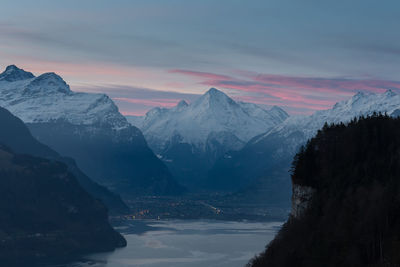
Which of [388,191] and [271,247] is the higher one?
[388,191]

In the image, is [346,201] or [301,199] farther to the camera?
[301,199]

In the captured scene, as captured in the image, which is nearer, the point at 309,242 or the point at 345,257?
the point at 345,257

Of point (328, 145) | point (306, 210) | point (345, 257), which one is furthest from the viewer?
point (328, 145)

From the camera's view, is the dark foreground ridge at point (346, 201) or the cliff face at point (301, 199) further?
the cliff face at point (301, 199)

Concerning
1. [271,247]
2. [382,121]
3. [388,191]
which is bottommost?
[271,247]

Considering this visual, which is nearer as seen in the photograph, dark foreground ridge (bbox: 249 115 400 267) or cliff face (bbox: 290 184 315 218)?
dark foreground ridge (bbox: 249 115 400 267)

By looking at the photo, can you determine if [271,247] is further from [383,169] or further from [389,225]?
[389,225]

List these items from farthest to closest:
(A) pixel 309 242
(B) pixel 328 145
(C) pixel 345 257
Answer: (B) pixel 328 145
(A) pixel 309 242
(C) pixel 345 257

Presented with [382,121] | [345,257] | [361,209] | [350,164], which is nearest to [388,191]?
[361,209]
